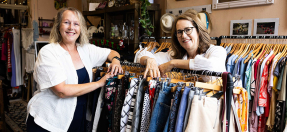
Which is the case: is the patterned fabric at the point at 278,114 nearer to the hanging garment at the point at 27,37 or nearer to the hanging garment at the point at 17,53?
the hanging garment at the point at 27,37

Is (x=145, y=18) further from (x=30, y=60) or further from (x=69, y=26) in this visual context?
(x=30, y=60)

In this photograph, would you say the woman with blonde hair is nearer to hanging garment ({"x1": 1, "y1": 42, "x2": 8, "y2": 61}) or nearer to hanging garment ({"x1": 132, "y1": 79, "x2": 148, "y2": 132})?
hanging garment ({"x1": 132, "y1": 79, "x2": 148, "y2": 132})

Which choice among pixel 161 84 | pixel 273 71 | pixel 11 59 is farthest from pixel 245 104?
pixel 11 59

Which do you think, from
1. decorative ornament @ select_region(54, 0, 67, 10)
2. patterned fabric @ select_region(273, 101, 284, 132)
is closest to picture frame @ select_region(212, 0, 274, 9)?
patterned fabric @ select_region(273, 101, 284, 132)

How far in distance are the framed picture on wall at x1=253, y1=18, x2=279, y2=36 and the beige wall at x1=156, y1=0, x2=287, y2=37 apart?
4 centimetres

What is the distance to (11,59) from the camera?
483 cm

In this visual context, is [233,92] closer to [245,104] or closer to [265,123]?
[245,104]

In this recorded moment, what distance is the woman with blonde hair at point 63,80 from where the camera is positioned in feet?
4.63

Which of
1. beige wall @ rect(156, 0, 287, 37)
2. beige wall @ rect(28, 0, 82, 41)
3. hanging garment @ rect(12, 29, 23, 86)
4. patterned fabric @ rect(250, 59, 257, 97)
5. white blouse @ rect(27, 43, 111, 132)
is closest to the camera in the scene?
white blouse @ rect(27, 43, 111, 132)

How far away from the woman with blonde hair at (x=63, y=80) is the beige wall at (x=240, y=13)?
1.61 meters

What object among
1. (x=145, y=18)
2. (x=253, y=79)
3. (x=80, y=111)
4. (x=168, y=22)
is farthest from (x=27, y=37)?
(x=253, y=79)

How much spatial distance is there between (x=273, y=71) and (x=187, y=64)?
3.34 ft

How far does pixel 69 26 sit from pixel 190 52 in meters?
1.02

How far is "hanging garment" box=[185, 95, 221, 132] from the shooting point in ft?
3.16
